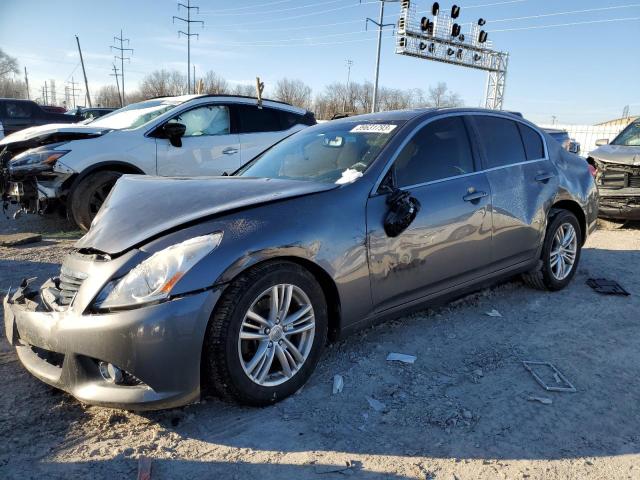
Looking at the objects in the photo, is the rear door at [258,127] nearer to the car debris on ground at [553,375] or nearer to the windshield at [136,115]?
the windshield at [136,115]

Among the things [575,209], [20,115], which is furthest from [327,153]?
[20,115]

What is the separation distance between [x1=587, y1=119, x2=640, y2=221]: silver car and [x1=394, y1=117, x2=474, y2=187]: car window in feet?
17.4

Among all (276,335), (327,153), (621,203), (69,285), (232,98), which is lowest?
(276,335)

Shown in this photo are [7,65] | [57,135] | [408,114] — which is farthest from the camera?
[7,65]

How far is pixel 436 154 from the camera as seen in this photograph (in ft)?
12.0

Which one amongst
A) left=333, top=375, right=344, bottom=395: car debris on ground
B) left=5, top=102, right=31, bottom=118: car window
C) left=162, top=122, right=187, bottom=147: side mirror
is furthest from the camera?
left=5, top=102, right=31, bottom=118: car window

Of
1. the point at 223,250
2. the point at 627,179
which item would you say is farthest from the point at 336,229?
the point at 627,179

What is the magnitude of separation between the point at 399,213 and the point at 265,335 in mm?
1138

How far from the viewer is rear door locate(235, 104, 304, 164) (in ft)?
25.3

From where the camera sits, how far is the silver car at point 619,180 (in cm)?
782

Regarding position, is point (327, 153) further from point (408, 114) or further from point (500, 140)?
point (500, 140)

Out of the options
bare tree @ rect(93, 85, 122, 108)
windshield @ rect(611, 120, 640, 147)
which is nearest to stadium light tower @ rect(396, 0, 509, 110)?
windshield @ rect(611, 120, 640, 147)

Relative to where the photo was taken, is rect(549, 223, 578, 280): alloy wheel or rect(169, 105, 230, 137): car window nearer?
rect(549, 223, 578, 280): alloy wheel

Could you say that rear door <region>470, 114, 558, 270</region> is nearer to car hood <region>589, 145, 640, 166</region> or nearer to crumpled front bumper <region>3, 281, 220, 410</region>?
crumpled front bumper <region>3, 281, 220, 410</region>
